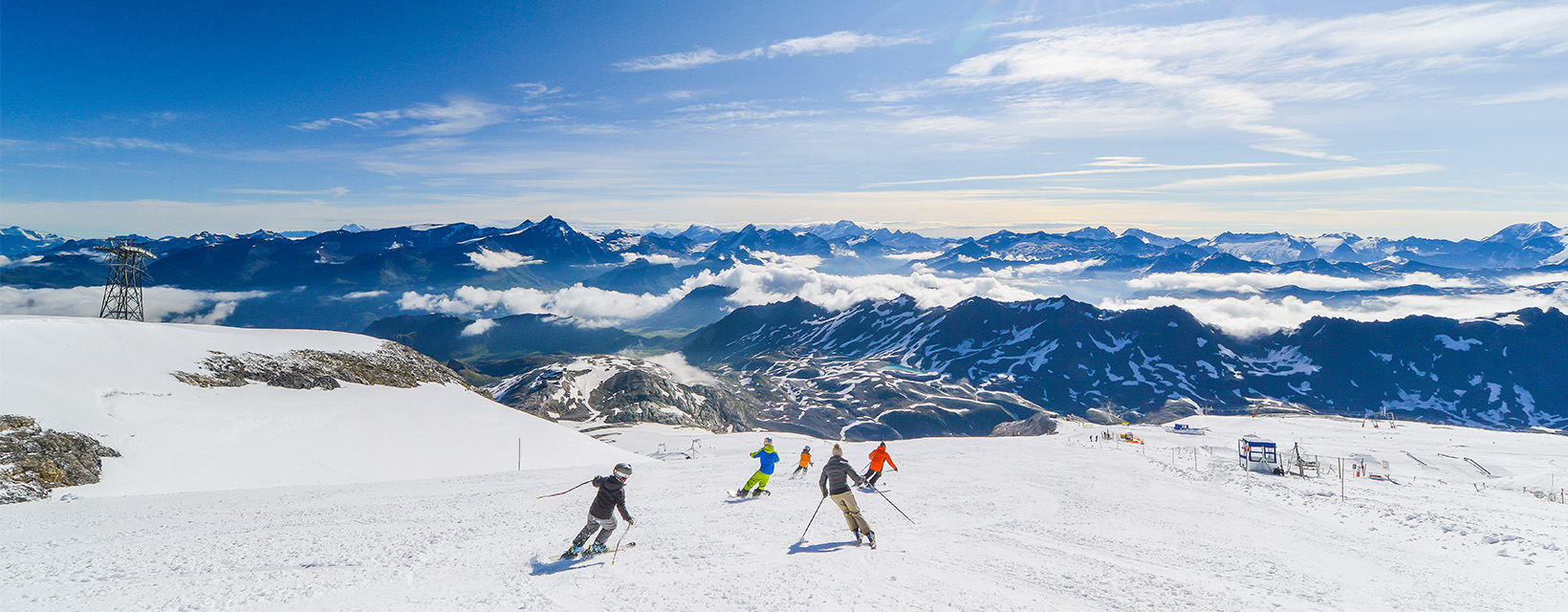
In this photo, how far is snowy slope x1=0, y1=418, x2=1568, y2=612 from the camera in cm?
1059

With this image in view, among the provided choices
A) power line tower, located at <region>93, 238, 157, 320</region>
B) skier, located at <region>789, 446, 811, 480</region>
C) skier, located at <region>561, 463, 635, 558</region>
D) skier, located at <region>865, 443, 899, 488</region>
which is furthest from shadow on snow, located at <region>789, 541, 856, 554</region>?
power line tower, located at <region>93, 238, 157, 320</region>

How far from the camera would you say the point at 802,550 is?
44.1ft

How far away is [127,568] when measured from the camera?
454 inches

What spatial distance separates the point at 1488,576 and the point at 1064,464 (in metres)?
15.6

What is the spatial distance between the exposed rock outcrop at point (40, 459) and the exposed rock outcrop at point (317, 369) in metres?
8.75

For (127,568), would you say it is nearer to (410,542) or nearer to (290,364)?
(410,542)

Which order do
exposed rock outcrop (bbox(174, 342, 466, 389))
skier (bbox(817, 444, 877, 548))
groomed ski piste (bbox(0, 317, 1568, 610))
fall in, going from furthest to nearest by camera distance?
exposed rock outcrop (bbox(174, 342, 466, 389)), skier (bbox(817, 444, 877, 548)), groomed ski piste (bbox(0, 317, 1568, 610))

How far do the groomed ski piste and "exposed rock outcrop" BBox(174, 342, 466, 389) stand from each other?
178 inches

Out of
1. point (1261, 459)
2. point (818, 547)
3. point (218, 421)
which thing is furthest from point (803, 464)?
point (218, 421)

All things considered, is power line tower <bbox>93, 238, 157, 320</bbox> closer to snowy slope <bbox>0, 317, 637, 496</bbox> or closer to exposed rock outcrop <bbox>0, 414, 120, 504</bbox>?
snowy slope <bbox>0, 317, 637, 496</bbox>

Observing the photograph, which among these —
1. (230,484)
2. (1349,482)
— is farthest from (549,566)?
(1349,482)

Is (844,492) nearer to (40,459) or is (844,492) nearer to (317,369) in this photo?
(40,459)

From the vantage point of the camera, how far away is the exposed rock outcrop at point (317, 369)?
34531 millimetres

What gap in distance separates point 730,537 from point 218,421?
94.0 ft
